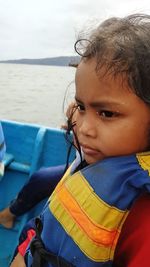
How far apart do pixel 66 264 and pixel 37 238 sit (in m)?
0.23

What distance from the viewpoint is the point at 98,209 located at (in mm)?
1238

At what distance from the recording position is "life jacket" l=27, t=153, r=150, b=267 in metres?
1.20

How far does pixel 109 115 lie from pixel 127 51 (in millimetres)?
201

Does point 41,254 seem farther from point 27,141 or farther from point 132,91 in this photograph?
point 27,141

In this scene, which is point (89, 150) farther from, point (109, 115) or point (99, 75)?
point (99, 75)

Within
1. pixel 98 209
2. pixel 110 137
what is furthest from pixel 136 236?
pixel 110 137

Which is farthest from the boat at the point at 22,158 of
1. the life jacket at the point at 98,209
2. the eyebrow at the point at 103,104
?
the eyebrow at the point at 103,104

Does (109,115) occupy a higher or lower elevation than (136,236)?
higher

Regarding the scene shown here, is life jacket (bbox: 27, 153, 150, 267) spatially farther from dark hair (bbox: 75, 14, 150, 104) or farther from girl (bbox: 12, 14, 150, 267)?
dark hair (bbox: 75, 14, 150, 104)

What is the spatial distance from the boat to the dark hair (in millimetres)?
1551

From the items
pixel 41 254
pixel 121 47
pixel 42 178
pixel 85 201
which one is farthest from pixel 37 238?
pixel 42 178

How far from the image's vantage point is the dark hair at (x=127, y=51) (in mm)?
1164

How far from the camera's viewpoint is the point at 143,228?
1172mm

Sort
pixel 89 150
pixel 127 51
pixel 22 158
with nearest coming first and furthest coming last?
pixel 127 51 → pixel 89 150 → pixel 22 158
